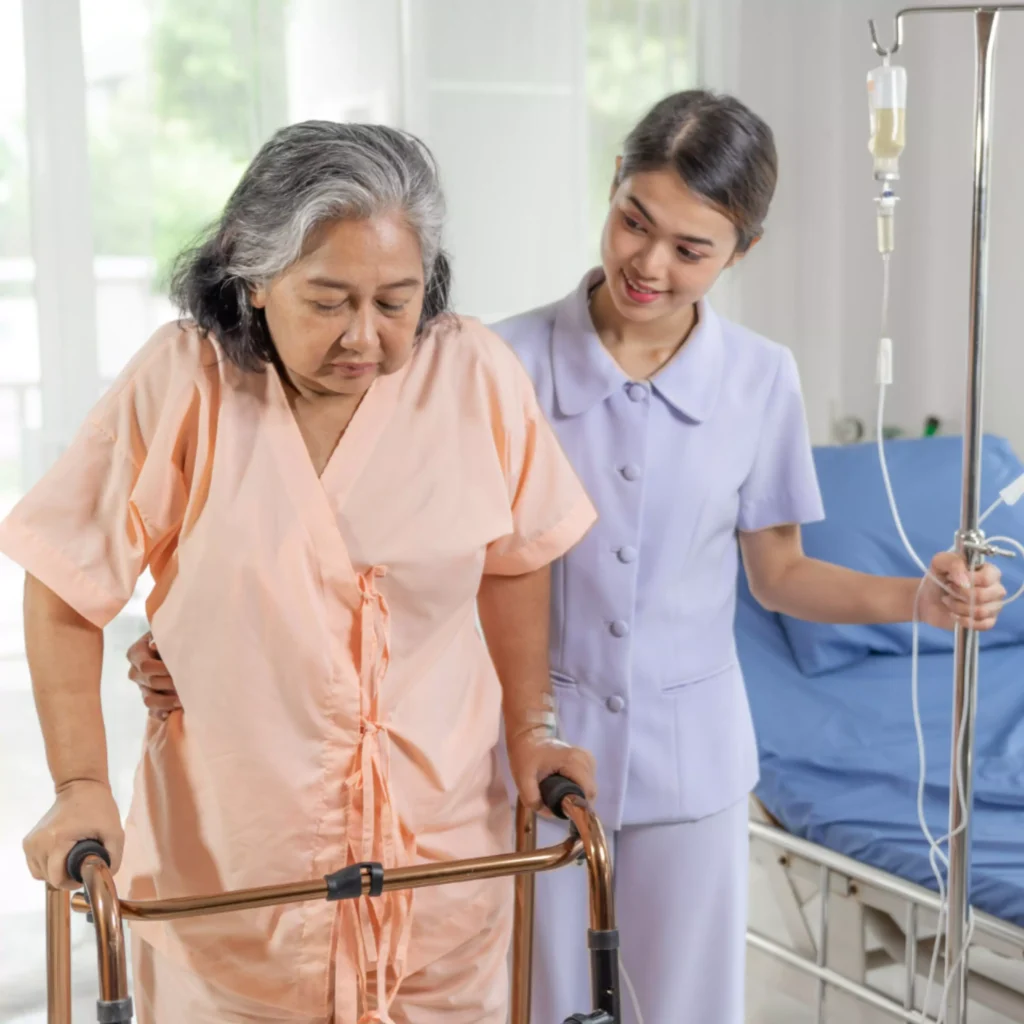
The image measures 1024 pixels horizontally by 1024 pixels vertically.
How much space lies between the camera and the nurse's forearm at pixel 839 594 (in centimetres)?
180

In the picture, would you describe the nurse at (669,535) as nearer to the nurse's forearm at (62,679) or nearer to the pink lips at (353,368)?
the pink lips at (353,368)

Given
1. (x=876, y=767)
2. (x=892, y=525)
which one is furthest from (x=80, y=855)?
(x=892, y=525)

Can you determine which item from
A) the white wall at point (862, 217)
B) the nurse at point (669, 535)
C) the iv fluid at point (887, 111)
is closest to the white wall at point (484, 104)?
the white wall at point (862, 217)

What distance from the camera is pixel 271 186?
125 centimetres

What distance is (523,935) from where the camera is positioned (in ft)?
4.93

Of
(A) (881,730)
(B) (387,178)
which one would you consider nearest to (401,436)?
(B) (387,178)

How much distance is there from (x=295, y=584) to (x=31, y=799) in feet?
6.27

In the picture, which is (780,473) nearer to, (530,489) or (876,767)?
(530,489)

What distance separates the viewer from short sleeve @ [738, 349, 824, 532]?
1776mm

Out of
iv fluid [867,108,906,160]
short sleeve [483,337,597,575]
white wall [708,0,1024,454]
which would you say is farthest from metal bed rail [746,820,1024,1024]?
white wall [708,0,1024,454]

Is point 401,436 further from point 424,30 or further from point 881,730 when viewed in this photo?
point 424,30

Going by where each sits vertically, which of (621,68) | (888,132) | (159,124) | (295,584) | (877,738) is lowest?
(877,738)

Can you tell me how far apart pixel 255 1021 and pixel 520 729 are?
1.26 ft

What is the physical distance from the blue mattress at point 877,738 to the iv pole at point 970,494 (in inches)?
14.8
